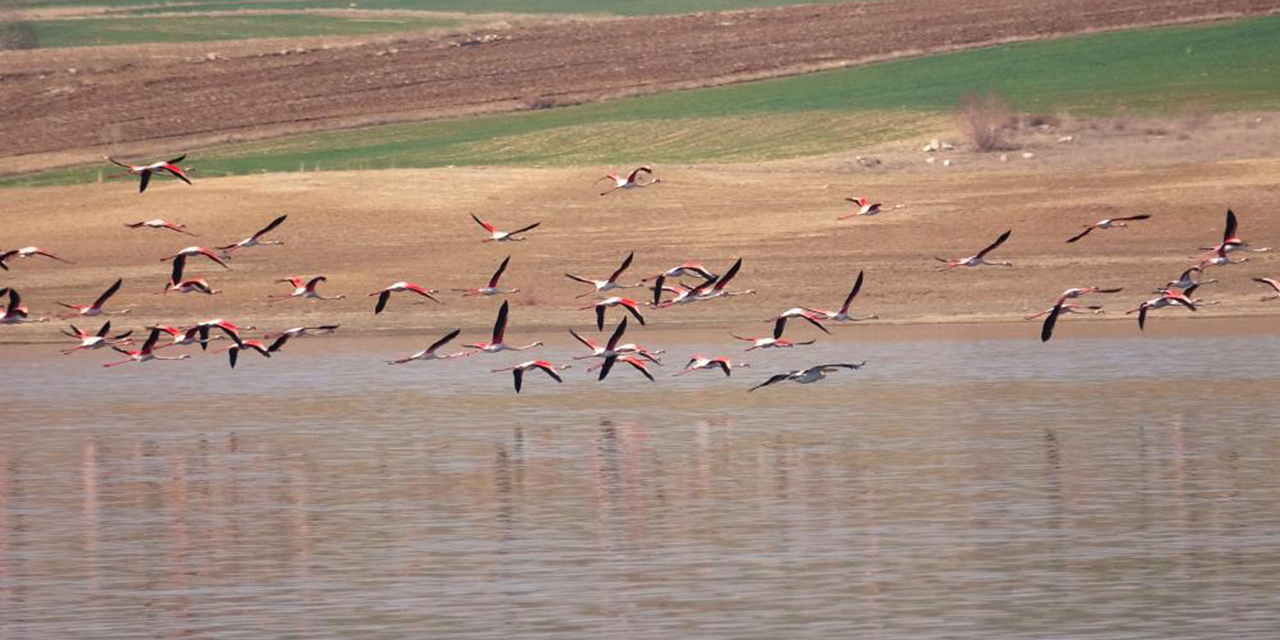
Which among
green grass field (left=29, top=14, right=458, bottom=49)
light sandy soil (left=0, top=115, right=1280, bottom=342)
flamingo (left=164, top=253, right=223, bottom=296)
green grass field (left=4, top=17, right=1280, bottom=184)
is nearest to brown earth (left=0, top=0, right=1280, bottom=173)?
green grass field (left=4, top=17, right=1280, bottom=184)

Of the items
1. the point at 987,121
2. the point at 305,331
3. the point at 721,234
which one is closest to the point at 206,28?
the point at 987,121

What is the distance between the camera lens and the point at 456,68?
73062mm

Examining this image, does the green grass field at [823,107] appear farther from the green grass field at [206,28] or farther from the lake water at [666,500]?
the green grass field at [206,28]

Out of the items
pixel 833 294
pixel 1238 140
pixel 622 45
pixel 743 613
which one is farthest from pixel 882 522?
pixel 622 45

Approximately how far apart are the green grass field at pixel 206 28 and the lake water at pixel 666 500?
63388mm

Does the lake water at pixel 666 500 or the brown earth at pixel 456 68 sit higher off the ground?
the brown earth at pixel 456 68

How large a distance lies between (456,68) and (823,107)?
15.9m

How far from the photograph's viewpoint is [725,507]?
23.8 metres

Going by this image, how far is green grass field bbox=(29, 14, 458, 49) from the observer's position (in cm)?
9956

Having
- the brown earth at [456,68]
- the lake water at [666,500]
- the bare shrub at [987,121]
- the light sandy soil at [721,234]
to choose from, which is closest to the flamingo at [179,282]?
the lake water at [666,500]

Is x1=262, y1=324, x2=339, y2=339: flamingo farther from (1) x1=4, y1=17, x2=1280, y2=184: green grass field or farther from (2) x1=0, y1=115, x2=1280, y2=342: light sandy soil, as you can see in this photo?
(1) x1=4, y1=17, x2=1280, y2=184: green grass field

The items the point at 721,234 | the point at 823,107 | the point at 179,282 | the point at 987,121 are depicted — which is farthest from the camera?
the point at 823,107

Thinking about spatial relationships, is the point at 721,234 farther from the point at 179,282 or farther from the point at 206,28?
the point at 206,28

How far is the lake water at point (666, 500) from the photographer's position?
1864cm
